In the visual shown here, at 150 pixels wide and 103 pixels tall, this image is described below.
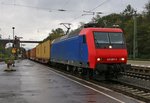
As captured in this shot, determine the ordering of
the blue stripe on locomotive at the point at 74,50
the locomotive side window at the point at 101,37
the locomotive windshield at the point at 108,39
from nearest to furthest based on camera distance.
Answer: the locomotive windshield at the point at 108,39, the locomotive side window at the point at 101,37, the blue stripe on locomotive at the point at 74,50

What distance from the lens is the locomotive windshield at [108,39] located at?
77.3ft

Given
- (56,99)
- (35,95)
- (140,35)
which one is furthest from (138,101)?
(140,35)

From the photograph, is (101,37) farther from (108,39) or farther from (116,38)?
(116,38)

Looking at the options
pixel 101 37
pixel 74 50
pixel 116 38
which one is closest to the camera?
pixel 101 37

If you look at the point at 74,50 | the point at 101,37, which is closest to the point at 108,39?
the point at 101,37

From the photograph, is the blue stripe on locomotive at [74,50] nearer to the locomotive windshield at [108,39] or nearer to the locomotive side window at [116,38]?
the locomotive windshield at [108,39]

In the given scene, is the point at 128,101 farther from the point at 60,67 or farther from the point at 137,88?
the point at 60,67

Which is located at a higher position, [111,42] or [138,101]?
[111,42]

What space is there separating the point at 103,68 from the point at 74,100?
8.21 m

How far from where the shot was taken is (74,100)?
14367mm

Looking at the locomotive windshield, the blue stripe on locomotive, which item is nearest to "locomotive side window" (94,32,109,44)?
the locomotive windshield

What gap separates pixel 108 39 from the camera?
78.5ft

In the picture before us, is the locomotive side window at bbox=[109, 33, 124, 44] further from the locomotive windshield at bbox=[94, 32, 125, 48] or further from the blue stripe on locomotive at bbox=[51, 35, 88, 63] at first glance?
the blue stripe on locomotive at bbox=[51, 35, 88, 63]

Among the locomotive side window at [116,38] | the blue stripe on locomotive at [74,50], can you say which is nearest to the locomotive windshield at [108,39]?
the locomotive side window at [116,38]
